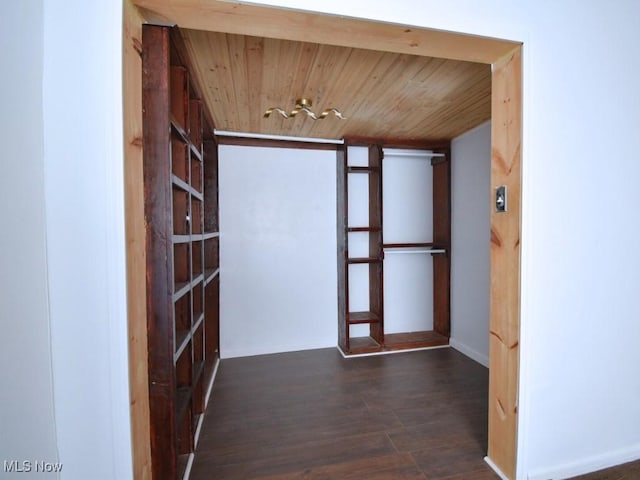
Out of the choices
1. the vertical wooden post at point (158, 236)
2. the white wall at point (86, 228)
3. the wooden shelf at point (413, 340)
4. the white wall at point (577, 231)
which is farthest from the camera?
the wooden shelf at point (413, 340)

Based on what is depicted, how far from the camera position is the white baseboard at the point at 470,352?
2736 mm

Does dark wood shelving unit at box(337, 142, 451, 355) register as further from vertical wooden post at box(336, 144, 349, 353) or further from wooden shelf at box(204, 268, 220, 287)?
wooden shelf at box(204, 268, 220, 287)

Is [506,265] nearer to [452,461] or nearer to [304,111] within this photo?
[452,461]

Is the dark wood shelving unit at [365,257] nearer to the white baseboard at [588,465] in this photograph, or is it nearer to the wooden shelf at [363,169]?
the wooden shelf at [363,169]

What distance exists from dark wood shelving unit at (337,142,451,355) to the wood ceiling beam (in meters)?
1.73

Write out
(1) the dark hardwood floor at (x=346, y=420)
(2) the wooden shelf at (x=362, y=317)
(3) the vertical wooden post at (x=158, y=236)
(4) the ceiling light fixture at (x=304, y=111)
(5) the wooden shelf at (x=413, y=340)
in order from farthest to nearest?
(5) the wooden shelf at (x=413, y=340) < (2) the wooden shelf at (x=362, y=317) < (4) the ceiling light fixture at (x=304, y=111) < (1) the dark hardwood floor at (x=346, y=420) < (3) the vertical wooden post at (x=158, y=236)

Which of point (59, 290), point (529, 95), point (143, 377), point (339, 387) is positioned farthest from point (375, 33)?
point (339, 387)

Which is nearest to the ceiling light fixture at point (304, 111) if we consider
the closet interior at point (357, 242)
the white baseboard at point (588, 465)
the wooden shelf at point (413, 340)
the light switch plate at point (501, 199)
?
the closet interior at point (357, 242)

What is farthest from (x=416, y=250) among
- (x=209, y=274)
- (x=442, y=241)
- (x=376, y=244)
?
(x=209, y=274)

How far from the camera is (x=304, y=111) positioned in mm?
2262

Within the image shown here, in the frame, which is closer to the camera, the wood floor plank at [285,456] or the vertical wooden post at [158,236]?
the vertical wooden post at [158,236]

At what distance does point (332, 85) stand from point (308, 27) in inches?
33.4

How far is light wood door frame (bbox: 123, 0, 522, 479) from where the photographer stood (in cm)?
98

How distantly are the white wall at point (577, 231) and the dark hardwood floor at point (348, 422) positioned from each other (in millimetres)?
310
